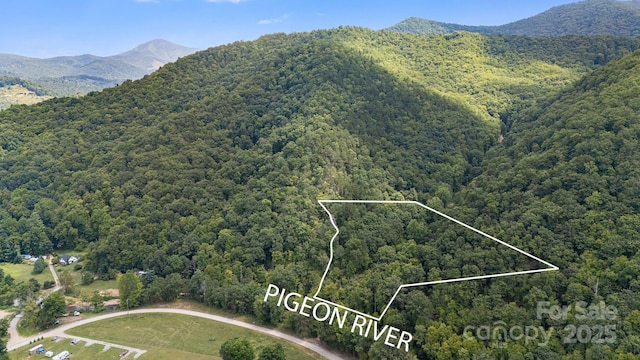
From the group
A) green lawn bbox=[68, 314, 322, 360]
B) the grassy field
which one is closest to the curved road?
green lawn bbox=[68, 314, 322, 360]

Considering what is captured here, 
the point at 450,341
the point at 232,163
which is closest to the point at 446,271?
the point at 450,341

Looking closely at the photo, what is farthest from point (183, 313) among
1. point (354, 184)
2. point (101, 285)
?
point (354, 184)

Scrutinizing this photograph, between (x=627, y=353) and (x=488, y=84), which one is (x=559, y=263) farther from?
(x=488, y=84)

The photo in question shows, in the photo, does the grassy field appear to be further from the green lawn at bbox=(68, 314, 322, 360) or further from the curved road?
the green lawn at bbox=(68, 314, 322, 360)

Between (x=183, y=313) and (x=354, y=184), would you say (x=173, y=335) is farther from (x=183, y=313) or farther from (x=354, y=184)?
(x=354, y=184)

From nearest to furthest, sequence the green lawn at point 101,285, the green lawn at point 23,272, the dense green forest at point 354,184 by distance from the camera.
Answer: the dense green forest at point 354,184, the green lawn at point 101,285, the green lawn at point 23,272

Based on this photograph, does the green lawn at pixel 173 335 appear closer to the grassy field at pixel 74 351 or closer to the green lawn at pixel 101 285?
the grassy field at pixel 74 351

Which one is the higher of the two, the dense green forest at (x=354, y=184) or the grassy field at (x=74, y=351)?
the dense green forest at (x=354, y=184)

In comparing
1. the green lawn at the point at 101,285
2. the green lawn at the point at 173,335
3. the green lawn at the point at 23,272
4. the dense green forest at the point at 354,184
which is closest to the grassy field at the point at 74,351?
the green lawn at the point at 173,335
